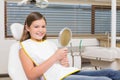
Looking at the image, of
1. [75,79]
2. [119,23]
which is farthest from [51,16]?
[75,79]

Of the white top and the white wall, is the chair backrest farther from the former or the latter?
the white wall

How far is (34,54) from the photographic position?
1.45 m

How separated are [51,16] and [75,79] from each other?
2639mm

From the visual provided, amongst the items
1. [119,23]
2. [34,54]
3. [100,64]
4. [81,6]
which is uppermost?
[81,6]

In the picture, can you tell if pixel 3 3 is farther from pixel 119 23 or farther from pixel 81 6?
pixel 119 23

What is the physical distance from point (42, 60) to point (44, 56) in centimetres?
4

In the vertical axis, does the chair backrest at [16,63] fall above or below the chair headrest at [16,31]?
below

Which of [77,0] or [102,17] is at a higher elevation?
[77,0]

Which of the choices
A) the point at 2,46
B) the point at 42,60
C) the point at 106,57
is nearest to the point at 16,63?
the point at 42,60

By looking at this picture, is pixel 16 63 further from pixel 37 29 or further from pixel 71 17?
pixel 71 17

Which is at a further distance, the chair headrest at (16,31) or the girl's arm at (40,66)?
the chair headrest at (16,31)

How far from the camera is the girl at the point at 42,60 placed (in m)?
1.35

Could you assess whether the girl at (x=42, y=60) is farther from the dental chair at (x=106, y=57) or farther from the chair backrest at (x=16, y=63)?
the dental chair at (x=106, y=57)

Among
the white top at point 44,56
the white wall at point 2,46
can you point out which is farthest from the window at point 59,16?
the white top at point 44,56
